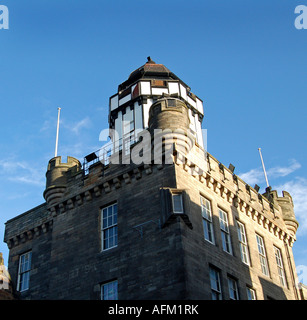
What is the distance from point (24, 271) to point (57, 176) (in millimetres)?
5784

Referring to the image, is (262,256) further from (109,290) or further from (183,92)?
(183,92)

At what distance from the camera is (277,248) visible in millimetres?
33750

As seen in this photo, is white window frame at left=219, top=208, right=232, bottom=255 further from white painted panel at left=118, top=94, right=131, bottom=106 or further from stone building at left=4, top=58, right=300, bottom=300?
white painted panel at left=118, top=94, right=131, bottom=106

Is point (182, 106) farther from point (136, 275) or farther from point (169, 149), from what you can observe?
point (136, 275)

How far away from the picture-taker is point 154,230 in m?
25.2

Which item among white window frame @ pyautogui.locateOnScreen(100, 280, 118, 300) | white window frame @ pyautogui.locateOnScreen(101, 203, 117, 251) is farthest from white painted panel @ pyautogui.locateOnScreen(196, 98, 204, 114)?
white window frame @ pyautogui.locateOnScreen(100, 280, 118, 300)

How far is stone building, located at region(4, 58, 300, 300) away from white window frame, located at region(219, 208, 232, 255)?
68 millimetres

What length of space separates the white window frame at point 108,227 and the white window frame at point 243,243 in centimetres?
707

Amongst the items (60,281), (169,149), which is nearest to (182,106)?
(169,149)

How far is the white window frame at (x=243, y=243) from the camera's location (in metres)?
29.4

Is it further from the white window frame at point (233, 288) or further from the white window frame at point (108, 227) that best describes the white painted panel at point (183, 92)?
the white window frame at point (233, 288)

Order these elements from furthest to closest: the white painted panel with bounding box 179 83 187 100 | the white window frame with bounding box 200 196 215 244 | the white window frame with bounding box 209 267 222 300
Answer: the white painted panel with bounding box 179 83 187 100 < the white window frame with bounding box 200 196 215 244 < the white window frame with bounding box 209 267 222 300

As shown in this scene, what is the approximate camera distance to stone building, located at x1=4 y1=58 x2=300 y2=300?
81.0 ft

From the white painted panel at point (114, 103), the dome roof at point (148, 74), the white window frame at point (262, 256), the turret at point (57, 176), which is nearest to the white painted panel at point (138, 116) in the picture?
the white painted panel at point (114, 103)
